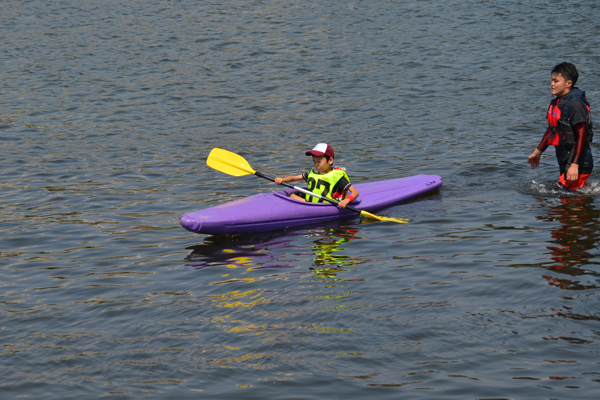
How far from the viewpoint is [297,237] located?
24.4 feet

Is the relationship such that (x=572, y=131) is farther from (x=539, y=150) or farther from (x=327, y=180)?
(x=327, y=180)

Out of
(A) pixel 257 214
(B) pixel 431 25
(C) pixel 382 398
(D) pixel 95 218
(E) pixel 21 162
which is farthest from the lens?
(B) pixel 431 25

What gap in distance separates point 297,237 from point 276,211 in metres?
0.39

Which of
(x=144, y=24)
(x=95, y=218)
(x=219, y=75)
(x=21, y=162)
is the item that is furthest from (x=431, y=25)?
(x=95, y=218)

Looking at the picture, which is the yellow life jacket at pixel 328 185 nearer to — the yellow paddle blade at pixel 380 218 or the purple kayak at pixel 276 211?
the purple kayak at pixel 276 211

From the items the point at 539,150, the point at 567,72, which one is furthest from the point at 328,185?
the point at 567,72

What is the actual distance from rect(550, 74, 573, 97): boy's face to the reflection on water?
51.1 inches

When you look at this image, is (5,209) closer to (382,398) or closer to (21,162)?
(21,162)

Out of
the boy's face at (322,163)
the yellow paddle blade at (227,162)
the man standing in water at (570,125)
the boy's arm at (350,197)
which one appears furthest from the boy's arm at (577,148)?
the yellow paddle blade at (227,162)

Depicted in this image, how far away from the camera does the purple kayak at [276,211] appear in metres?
7.16

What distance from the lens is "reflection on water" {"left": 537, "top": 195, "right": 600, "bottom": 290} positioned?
5721 millimetres

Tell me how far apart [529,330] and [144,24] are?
1978 centimetres

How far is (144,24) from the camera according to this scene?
72.9ft

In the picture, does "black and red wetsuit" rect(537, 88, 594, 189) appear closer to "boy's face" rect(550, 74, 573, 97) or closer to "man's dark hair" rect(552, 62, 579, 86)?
"boy's face" rect(550, 74, 573, 97)
